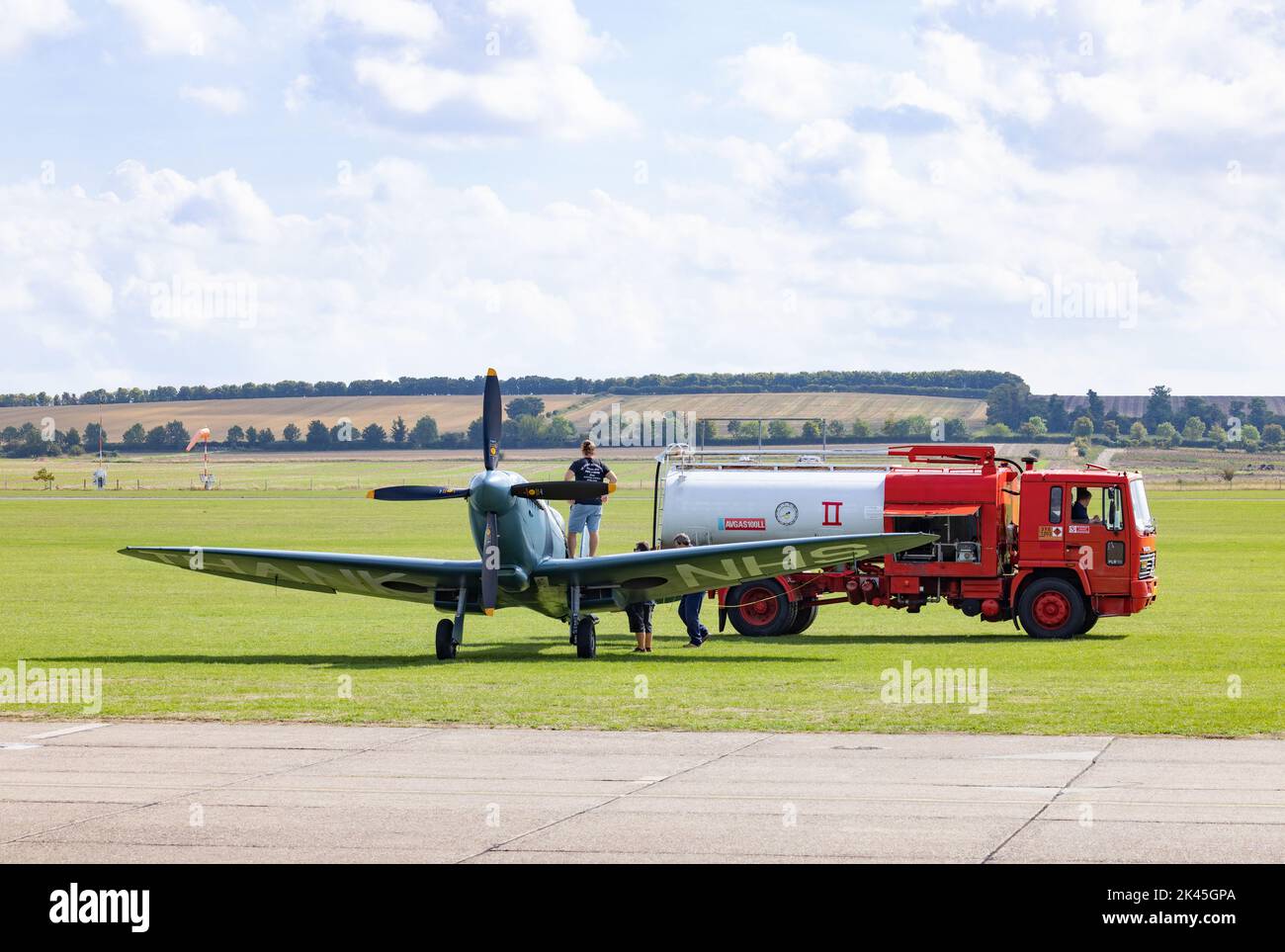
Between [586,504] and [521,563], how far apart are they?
2147mm

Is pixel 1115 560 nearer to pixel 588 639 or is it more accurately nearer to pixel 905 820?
pixel 588 639

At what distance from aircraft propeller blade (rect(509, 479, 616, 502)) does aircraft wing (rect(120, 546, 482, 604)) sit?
1.55m

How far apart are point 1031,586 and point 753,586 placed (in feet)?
15.8

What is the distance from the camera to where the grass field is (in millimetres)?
17344

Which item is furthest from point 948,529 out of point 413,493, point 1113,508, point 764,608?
point 413,493

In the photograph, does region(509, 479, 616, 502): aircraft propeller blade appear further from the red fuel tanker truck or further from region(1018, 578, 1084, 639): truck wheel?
region(1018, 578, 1084, 639): truck wheel

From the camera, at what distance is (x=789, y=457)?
31.1m

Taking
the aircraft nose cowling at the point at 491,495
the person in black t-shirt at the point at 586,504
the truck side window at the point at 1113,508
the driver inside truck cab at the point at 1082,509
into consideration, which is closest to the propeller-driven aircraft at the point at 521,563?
the aircraft nose cowling at the point at 491,495

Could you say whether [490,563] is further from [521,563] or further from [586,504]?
[586,504]

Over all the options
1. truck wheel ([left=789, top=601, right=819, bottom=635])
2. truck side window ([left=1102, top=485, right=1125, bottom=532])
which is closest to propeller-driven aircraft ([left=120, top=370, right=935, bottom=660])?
truck wheel ([left=789, top=601, right=819, bottom=635])
